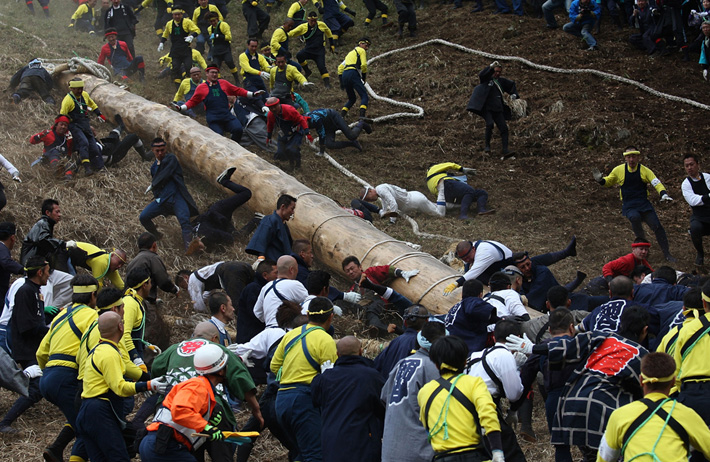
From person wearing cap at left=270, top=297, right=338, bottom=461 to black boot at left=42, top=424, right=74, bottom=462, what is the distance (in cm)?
168

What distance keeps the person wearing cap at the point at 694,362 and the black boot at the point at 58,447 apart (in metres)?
4.17

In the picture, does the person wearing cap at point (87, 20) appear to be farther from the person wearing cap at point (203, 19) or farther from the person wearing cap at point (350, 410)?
the person wearing cap at point (350, 410)

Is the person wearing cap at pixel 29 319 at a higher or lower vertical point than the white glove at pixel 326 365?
lower

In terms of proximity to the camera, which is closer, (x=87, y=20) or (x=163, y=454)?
(x=163, y=454)

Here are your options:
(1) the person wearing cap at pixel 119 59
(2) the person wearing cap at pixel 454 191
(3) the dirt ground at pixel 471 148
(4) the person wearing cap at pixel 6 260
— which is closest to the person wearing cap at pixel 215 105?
(3) the dirt ground at pixel 471 148

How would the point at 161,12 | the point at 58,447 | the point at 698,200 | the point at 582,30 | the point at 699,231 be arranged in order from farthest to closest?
the point at 161,12, the point at 582,30, the point at 699,231, the point at 698,200, the point at 58,447

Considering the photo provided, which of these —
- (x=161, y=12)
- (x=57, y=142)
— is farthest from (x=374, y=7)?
(x=57, y=142)

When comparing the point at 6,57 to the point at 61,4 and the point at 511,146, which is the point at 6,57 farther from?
the point at 511,146

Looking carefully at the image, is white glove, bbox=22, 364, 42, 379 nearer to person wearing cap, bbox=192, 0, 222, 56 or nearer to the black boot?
the black boot

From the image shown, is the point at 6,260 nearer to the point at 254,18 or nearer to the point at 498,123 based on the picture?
the point at 498,123

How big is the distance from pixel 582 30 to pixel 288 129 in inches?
281

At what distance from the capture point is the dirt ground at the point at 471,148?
29.5 feet

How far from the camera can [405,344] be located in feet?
15.5

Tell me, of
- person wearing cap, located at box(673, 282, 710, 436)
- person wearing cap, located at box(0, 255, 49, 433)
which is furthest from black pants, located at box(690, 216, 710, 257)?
person wearing cap, located at box(0, 255, 49, 433)
